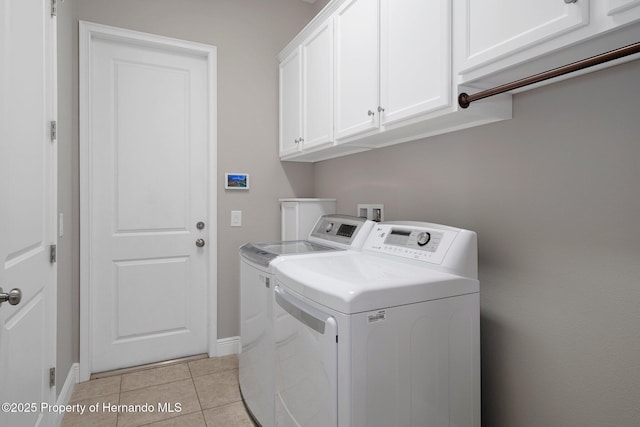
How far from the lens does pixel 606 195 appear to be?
3.62 ft

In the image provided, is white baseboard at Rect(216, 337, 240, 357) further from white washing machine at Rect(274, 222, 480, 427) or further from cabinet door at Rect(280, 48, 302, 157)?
cabinet door at Rect(280, 48, 302, 157)

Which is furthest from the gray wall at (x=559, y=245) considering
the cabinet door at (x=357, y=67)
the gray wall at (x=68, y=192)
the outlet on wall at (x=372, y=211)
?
the gray wall at (x=68, y=192)

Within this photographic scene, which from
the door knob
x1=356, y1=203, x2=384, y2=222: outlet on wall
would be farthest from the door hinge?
x1=356, y1=203, x2=384, y2=222: outlet on wall

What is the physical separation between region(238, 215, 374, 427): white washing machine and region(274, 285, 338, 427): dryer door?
0.55ft

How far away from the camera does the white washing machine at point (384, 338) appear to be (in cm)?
106

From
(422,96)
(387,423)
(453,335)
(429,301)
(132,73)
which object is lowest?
(387,423)

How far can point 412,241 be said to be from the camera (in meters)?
1.52

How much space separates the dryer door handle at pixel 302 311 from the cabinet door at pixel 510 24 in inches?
39.2

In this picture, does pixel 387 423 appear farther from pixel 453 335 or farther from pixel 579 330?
pixel 579 330

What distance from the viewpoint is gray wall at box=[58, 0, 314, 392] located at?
2318 millimetres

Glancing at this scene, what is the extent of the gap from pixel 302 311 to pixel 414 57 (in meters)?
1.11

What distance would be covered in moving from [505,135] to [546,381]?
0.94 m

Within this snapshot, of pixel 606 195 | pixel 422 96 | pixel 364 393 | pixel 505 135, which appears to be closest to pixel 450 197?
pixel 505 135

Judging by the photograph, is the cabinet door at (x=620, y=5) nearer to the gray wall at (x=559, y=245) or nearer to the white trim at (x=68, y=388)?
the gray wall at (x=559, y=245)
